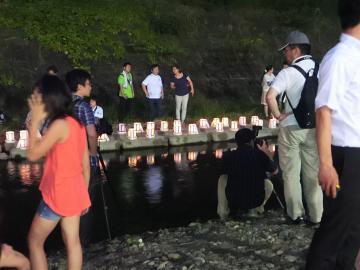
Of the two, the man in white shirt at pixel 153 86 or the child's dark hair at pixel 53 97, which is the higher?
the man in white shirt at pixel 153 86

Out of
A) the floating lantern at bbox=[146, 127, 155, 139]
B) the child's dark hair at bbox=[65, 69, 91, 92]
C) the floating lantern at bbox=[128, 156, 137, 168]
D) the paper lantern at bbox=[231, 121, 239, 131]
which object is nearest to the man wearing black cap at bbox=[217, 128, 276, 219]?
the child's dark hair at bbox=[65, 69, 91, 92]

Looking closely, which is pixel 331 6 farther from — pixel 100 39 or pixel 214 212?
pixel 214 212

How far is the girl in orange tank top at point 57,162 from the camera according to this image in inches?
162

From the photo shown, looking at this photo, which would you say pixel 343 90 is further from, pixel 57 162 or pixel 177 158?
pixel 177 158

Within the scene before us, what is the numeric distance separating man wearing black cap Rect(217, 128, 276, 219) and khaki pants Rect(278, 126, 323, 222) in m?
0.63

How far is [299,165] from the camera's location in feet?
20.5

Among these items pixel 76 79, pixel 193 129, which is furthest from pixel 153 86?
pixel 76 79

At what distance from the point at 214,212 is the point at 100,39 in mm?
12753

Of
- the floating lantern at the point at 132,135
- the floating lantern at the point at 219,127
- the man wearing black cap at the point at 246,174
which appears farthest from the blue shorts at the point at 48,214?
the floating lantern at the point at 219,127

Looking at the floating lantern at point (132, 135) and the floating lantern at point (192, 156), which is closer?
the floating lantern at point (192, 156)

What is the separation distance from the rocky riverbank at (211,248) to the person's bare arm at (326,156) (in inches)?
69.3

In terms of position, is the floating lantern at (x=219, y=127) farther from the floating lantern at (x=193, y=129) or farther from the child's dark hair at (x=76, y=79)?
the child's dark hair at (x=76, y=79)

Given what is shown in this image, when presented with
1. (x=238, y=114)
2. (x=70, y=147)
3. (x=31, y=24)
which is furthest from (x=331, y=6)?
(x=70, y=147)

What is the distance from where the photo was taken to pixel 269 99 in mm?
5855
